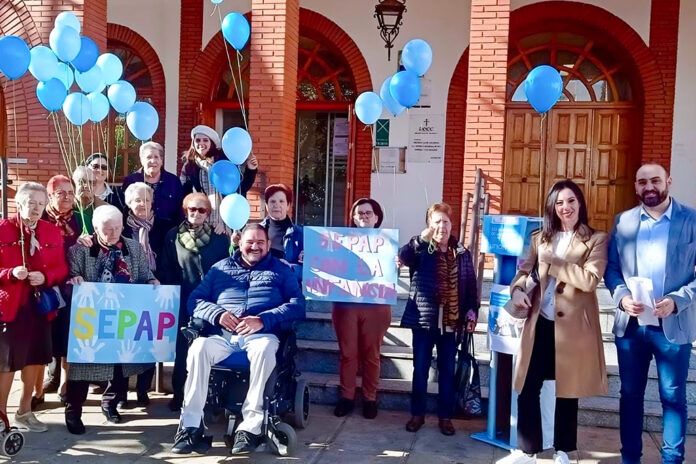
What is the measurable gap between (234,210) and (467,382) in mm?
2064

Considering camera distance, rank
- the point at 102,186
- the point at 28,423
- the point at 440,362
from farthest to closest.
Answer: the point at 102,186, the point at 440,362, the point at 28,423

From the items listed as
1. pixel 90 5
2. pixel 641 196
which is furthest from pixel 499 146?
pixel 90 5

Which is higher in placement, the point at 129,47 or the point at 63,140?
the point at 129,47

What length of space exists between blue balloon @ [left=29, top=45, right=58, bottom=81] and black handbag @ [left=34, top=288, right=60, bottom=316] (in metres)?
2.20

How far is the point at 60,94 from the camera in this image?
223 inches

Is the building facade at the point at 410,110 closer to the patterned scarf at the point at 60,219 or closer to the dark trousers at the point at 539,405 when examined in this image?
the patterned scarf at the point at 60,219

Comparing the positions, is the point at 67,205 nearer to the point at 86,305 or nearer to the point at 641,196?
the point at 86,305

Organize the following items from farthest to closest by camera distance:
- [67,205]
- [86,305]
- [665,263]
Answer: [67,205] < [86,305] < [665,263]

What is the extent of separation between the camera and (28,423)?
15.0ft

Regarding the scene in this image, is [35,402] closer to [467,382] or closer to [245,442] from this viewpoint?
[245,442]

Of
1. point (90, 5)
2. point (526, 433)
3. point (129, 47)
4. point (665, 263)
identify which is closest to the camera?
point (665, 263)

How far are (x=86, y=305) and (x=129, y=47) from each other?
23.0 ft

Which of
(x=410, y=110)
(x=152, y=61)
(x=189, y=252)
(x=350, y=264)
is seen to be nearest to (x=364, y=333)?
(x=350, y=264)

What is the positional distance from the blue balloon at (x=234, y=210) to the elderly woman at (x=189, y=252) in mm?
124
